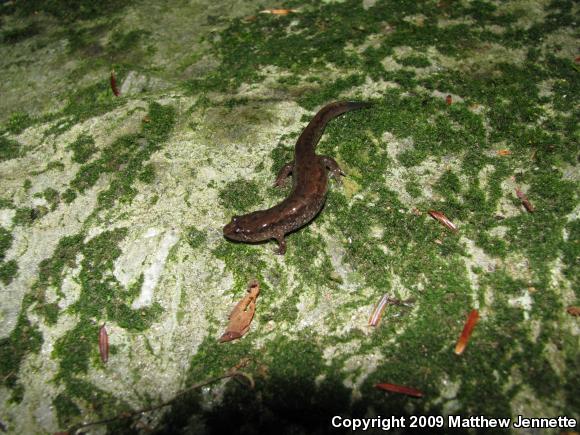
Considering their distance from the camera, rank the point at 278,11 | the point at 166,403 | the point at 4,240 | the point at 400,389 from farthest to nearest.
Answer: the point at 278,11, the point at 4,240, the point at 166,403, the point at 400,389

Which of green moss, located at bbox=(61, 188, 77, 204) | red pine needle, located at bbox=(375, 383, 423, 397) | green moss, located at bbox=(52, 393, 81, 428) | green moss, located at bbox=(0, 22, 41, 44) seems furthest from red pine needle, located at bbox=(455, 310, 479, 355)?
green moss, located at bbox=(0, 22, 41, 44)

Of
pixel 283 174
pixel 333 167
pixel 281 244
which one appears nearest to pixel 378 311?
pixel 281 244

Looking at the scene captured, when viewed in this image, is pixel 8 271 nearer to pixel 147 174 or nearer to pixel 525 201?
pixel 147 174

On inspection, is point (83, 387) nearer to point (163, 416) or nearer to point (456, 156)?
point (163, 416)

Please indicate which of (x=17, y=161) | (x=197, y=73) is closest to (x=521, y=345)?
(x=197, y=73)

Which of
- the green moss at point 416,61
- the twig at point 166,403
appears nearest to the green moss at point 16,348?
the twig at point 166,403

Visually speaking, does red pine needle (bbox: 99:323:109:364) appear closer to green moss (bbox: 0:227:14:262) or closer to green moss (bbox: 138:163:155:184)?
green moss (bbox: 0:227:14:262)

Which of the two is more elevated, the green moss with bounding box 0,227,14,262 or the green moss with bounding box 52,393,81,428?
the green moss with bounding box 0,227,14,262
